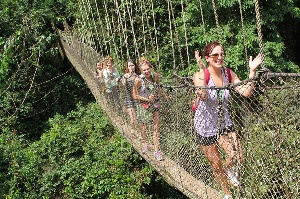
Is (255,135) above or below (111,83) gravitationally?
above

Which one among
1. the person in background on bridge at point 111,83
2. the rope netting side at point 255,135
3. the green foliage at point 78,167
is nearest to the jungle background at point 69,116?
the green foliage at point 78,167

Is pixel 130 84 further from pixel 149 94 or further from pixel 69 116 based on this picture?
pixel 69 116

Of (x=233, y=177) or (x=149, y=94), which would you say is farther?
(x=149, y=94)

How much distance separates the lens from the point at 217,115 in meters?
1.57

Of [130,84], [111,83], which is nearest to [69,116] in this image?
[111,83]

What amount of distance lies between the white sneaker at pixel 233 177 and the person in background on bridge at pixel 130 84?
3.25 feet

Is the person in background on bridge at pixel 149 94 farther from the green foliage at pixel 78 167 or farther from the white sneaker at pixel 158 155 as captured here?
the green foliage at pixel 78 167

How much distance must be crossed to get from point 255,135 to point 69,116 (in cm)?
437

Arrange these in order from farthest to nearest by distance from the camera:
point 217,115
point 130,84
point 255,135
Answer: point 130,84 < point 255,135 < point 217,115

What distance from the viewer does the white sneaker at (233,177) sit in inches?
63.5

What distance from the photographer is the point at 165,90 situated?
2299 mm

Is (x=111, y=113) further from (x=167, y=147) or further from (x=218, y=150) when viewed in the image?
(x=218, y=150)

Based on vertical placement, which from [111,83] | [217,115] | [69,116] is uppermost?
[217,115]

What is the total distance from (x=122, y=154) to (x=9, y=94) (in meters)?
2.74
